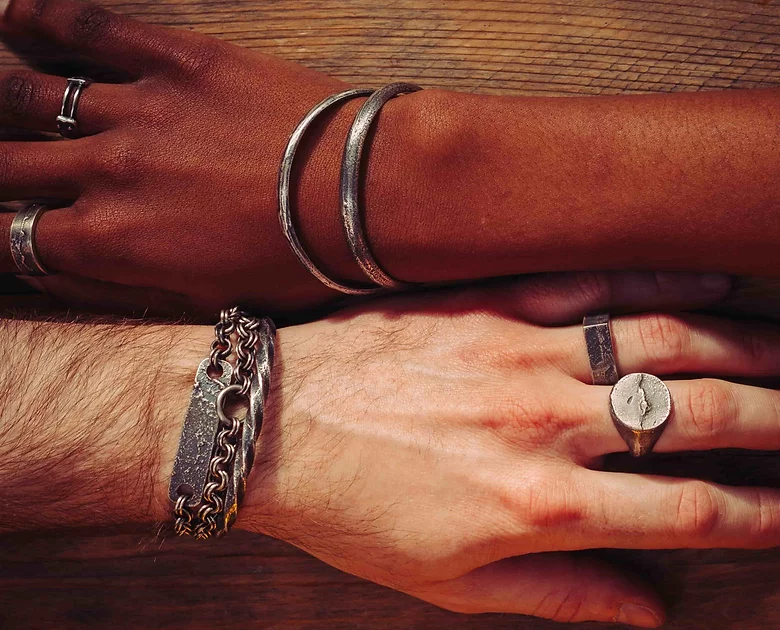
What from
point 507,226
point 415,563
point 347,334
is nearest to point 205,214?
point 347,334

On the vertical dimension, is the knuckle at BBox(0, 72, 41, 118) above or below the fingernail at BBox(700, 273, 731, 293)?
above

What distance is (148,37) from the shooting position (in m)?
1.16

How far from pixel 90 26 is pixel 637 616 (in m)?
1.37

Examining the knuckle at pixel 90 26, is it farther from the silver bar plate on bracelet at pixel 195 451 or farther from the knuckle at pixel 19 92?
the silver bar plate on bracelet at pixel 195 451

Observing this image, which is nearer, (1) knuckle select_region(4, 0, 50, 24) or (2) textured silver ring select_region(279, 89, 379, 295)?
(2) textured silver ring select_region(279, 89, 379, 295)

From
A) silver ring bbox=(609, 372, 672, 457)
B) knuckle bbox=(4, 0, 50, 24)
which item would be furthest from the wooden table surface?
silver ring bbox=(609, 372, 672, 457)

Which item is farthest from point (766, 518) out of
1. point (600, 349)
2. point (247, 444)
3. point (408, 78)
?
point (408, 78)

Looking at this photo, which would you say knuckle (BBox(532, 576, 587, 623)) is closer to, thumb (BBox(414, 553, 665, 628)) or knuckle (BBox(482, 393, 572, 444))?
thumb (BBox(414, 553, 665, 628))

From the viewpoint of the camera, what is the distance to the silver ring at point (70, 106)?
116 cm

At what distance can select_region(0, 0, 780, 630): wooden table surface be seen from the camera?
46.4 inches

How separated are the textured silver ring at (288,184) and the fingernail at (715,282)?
1.90ft

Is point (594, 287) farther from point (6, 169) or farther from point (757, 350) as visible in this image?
point (6, 169)

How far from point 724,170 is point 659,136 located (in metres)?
0.10

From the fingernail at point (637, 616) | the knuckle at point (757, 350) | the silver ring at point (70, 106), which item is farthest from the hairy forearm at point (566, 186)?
the fingernail at point (637, 616)
